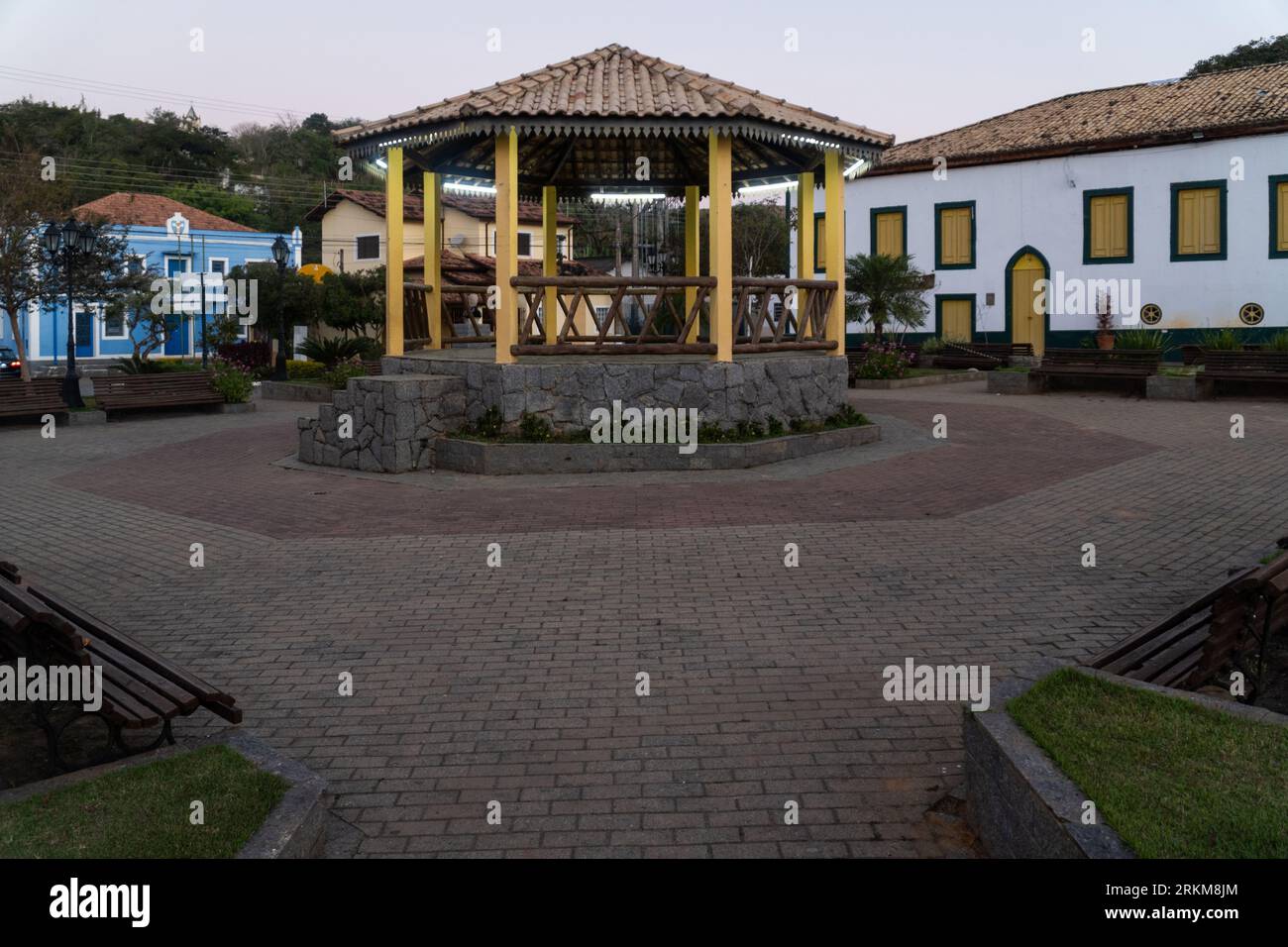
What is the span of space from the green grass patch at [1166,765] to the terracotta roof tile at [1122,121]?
1004 inches

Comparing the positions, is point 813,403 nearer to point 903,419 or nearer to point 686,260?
point 903,419

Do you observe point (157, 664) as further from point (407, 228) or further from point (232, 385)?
point (407, 228)

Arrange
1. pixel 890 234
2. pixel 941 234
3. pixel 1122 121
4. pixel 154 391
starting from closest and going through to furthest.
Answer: pixel 154 391, pixel 1122 121, pixel 941 234, pixel 890 234

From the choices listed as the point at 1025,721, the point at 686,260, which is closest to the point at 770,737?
the point at 1025,721

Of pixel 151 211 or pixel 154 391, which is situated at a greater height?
pixel 151 211

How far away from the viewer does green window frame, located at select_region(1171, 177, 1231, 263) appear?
96.4ft

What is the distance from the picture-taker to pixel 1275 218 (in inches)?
1129

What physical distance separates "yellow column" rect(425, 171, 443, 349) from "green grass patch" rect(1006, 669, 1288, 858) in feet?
45.4

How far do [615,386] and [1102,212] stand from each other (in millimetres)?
22366

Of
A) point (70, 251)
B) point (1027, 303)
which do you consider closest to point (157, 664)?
point (70, 251)

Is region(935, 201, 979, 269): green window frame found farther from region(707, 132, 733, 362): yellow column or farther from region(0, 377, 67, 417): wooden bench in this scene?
region(0, 377, 67, 417): wooden bench

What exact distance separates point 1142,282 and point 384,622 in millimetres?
28258

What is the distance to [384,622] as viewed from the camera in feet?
24.0
